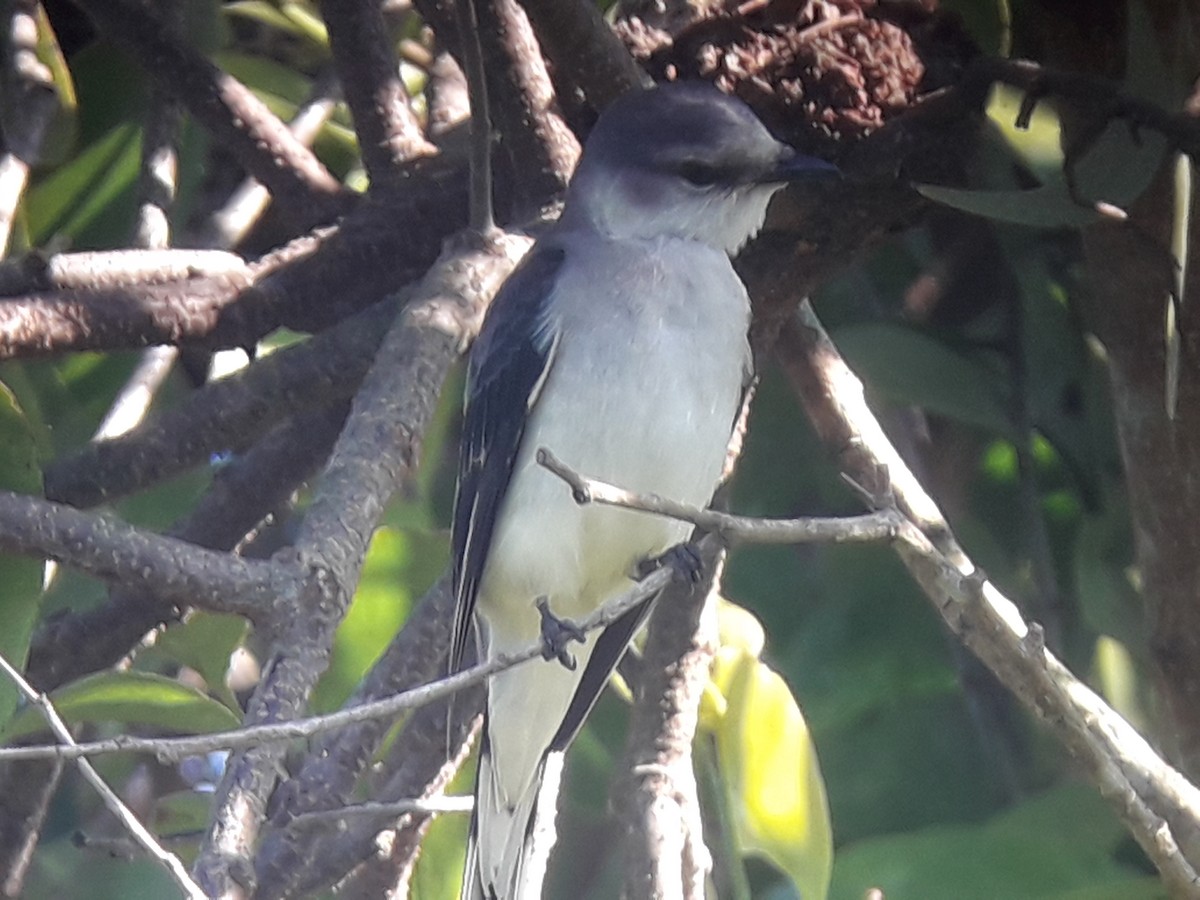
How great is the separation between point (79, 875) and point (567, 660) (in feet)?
2.63

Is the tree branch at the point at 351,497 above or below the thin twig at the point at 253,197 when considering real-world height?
above

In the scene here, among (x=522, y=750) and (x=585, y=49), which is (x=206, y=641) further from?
(x=585, y=49)

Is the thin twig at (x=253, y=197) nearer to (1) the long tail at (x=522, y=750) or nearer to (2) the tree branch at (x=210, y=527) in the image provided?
(2) the tree branch at (x=210, y=527)

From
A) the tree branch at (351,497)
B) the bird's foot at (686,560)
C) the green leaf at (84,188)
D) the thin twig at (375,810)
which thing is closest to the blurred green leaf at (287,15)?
the green leaf at (84,188)

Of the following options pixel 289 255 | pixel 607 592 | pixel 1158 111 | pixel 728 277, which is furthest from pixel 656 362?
pixel 1158 111

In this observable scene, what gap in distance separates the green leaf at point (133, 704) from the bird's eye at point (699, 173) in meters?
0.88

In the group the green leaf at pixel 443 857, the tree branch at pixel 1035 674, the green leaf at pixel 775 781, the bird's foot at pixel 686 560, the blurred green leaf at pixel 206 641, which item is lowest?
the green leaf at pixel 443 857

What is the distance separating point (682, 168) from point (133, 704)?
956mm

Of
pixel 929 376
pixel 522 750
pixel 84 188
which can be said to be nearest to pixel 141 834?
pixel 522 750

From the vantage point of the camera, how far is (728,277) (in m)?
2.05

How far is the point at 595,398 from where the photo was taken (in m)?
1.93

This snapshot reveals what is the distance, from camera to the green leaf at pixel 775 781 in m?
1.66

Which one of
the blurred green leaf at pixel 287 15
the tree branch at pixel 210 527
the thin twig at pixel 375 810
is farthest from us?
the blurred green leaf at pixel 287 15

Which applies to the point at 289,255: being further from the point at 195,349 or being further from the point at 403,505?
the point at 403,505
